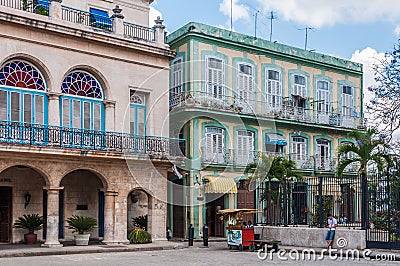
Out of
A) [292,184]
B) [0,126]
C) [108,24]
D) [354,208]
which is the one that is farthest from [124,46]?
[354,208]

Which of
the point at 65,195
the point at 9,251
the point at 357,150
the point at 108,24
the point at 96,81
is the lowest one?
the point at 9,251

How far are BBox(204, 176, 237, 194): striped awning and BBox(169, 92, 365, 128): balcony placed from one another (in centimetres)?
334

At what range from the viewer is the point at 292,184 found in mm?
27781

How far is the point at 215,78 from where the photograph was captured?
31.5 meters

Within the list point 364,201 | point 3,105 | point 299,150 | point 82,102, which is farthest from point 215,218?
point 3,105

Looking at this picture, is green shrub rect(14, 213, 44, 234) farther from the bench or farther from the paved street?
the bench

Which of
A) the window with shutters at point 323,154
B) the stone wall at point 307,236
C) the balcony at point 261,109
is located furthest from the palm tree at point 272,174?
the window with shutters at point 323,154

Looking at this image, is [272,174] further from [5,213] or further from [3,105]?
[3,105]

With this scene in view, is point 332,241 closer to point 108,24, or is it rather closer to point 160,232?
point 160,232

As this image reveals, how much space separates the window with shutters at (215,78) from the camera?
31.1m

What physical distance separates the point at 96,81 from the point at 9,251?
7.87 meters

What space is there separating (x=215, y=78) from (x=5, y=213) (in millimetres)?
12039

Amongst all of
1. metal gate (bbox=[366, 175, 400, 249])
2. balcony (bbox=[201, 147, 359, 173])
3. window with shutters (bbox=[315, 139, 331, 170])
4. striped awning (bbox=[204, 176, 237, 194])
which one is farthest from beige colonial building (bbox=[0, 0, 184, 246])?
window with shutters (bbox=[315, 139, 331, 170])

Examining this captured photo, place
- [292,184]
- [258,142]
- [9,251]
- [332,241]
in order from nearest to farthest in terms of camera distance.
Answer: [9,251], [332,241], [292,184], [258,142]
